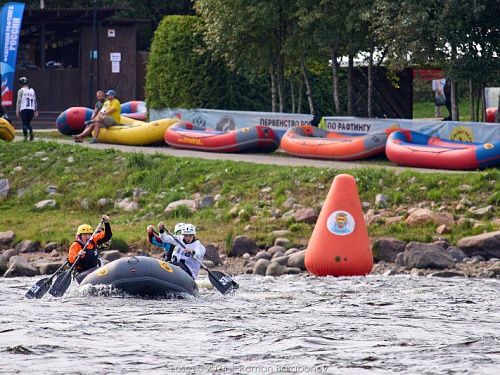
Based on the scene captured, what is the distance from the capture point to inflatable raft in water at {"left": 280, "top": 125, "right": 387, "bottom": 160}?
2855 centimetres

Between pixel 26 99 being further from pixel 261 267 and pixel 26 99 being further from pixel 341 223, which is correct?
pixel 341 223

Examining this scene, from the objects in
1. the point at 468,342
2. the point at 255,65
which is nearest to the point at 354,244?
the point at 468,342

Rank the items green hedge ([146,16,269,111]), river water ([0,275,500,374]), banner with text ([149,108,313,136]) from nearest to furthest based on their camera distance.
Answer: river water ([0,275,500,374])
banner with text ([149,108,313,136])
green hedge ([146,16,269,111])

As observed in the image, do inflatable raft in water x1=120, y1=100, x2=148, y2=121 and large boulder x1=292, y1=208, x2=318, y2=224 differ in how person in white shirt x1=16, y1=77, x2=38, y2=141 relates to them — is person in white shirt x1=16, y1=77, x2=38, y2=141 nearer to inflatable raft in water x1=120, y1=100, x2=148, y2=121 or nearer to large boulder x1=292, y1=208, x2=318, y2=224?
inflatable raft in water x1=120, y1=100, x2=148, y2=121

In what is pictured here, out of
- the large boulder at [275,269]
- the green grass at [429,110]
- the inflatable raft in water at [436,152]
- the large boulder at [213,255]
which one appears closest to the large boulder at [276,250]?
the large boulder at [213,255]

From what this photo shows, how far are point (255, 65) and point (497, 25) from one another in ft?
25.7

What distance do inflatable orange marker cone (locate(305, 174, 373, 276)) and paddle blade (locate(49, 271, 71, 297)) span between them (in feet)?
11.7

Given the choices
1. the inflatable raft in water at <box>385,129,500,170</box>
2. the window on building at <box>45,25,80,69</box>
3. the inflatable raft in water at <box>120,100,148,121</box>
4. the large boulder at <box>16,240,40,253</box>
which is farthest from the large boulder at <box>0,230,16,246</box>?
the window on building at <box>45,25,80,69</box>

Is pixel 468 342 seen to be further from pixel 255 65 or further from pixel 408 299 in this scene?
pixel 255 65

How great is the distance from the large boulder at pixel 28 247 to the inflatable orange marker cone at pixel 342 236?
6.50 m

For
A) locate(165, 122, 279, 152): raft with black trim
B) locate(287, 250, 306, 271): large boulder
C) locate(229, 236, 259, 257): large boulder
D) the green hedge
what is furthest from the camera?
the green hedge

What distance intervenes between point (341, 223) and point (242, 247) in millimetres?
3818

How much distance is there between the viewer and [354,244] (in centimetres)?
1983

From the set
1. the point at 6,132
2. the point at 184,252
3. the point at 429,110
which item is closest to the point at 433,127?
the point at 6,132
